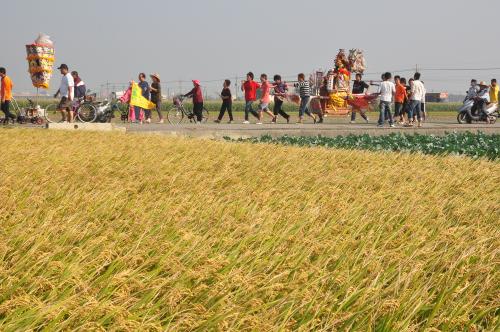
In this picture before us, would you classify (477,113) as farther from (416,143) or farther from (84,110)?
(84,110)

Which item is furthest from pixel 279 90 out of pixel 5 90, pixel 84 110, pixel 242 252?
pixel 242 252

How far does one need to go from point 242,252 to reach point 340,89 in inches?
767

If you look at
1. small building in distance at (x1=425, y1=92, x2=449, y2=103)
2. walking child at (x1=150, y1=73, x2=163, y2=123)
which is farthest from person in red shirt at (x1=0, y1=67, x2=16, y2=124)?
small building in distance at (x1=425, y1=92, x2=449, y2=103)

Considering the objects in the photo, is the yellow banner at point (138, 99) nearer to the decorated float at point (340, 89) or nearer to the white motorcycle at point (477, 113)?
the decorated float at point (340, 89)

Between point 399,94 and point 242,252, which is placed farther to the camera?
point 399,94

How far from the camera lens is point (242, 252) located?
11.3ft

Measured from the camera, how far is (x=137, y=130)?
15.0 m

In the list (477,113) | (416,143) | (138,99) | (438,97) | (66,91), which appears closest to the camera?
(416,143)

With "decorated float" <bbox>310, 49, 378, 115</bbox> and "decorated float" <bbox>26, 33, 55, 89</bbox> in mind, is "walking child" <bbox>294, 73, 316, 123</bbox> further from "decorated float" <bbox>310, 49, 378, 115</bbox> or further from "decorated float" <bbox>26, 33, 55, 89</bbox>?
"decorated float" <bbox>26, 33, 55, 89</bbox>

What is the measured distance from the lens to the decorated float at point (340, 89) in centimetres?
2191

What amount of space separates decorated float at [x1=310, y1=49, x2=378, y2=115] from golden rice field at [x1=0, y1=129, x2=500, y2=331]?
50.8ft

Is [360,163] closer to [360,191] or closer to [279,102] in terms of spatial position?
[360,191]

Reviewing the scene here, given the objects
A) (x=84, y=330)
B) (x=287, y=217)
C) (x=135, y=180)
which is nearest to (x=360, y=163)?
(x=135, y=180)

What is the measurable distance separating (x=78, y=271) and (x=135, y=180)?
10.8 feet
